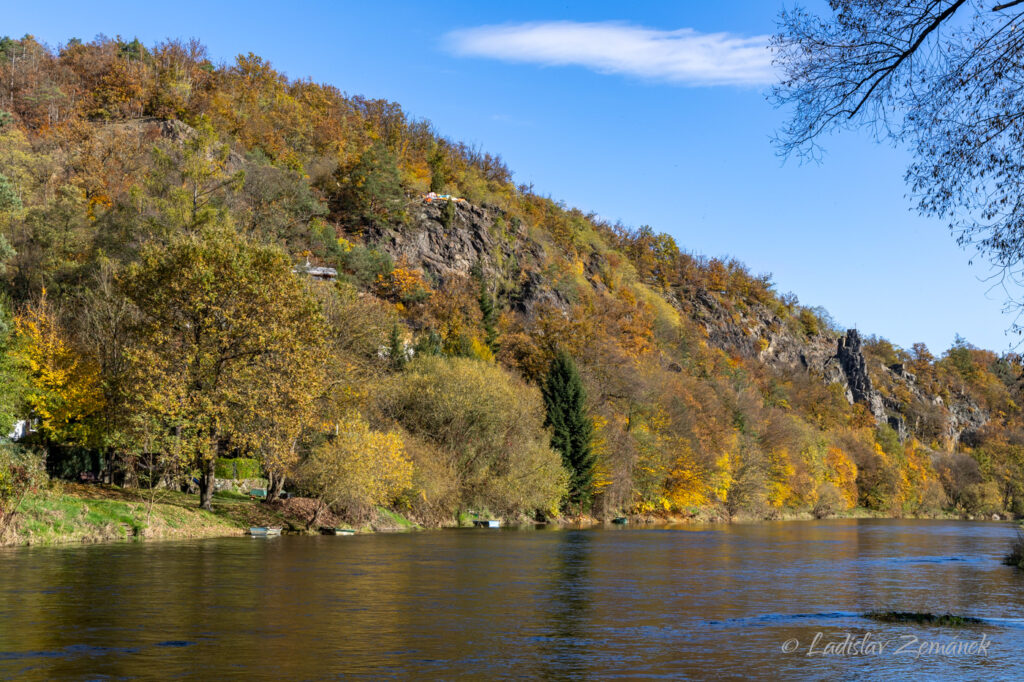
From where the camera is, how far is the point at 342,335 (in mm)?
63875

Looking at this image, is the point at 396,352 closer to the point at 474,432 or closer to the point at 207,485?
the point at 474,432

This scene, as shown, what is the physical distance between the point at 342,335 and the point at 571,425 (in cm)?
2906

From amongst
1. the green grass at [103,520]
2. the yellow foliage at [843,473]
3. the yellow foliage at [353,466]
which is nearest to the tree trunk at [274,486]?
the yellow foliage at [353,466]

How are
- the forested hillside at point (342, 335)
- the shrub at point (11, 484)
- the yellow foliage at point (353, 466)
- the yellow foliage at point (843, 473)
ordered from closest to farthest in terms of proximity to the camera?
the shrub at point (11, 484) → the forested hillside at point (342, 335) → the yellow foliage at point (353, 466) → the yellow foliage at point (843, 473)

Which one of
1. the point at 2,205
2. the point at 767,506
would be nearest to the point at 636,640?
the point at 2,205

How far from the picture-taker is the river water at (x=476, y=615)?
1644cm

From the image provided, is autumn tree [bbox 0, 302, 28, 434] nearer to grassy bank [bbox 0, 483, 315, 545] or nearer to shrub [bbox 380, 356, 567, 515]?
grassy bank [bbox 0, 483, 315, 545]

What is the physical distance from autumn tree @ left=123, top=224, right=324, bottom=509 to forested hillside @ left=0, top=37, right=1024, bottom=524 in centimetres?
18

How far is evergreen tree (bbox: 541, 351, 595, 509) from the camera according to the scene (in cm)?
8312

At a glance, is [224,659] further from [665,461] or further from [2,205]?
[665,461]

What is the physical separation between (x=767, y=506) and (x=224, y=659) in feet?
342

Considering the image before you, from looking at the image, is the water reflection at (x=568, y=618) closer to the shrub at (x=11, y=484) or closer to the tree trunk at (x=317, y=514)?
the tree trunk at (x=317, y=514)

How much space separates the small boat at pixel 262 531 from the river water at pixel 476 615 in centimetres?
853

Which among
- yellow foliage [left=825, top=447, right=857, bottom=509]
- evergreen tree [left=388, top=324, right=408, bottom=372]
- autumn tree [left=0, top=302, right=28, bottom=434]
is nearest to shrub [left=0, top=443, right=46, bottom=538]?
autumn tree [left=0, top=302, right=28, bottom=434]
